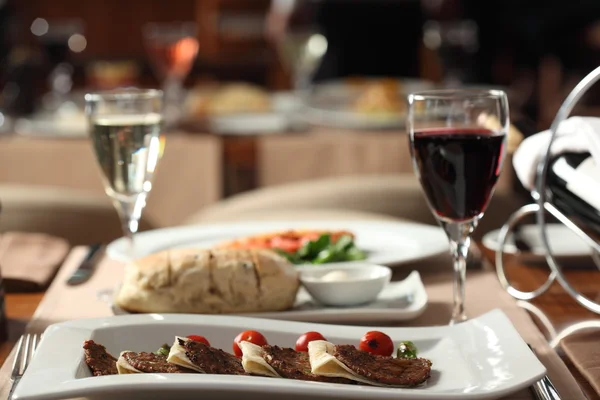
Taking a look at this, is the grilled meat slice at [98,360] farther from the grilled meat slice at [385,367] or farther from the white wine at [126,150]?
the white wine at [126,150]

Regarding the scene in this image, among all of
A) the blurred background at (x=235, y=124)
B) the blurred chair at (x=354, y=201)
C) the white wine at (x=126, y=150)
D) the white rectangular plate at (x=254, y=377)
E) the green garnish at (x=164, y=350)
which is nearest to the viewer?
the white rectangular plate at (x=254, y=377)

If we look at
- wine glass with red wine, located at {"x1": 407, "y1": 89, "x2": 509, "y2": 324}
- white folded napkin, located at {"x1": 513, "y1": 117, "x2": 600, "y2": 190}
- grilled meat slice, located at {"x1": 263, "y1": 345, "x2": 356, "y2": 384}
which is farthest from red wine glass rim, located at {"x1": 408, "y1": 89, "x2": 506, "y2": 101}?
grilled meat slice, located at {"x1": 263, "y1": 345, "x2": 356, "y2": 384}

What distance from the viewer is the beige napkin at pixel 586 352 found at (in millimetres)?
763

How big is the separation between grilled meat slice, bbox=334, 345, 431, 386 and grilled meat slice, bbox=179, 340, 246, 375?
8cm

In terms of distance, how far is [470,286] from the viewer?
111cm

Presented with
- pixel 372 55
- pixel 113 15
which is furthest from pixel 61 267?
pixel 113 15

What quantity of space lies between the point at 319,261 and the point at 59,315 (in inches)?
13.2

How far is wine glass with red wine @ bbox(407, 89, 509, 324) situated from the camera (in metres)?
0.91

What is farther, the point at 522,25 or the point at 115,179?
the point at 522,25

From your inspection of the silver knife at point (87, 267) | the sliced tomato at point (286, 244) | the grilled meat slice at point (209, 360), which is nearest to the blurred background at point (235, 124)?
the sliced tomato at point (286, 244)

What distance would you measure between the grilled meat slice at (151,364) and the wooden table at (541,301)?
21 centimetres

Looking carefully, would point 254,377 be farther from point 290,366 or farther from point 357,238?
point 357,238

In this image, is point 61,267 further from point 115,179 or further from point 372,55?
point 372,55

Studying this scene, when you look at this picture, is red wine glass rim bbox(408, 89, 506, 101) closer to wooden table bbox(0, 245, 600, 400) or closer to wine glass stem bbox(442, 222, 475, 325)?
wine glass stem bbox(442, 222, 475, 325)
